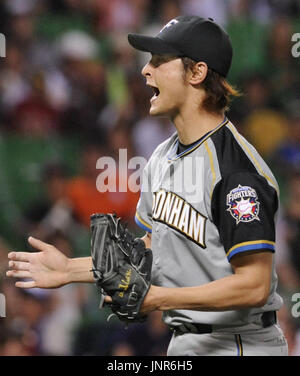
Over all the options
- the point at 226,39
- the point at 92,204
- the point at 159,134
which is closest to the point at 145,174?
the point at 226,39

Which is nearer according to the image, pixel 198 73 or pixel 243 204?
pixel 243 204

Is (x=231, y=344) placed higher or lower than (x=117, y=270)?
lower

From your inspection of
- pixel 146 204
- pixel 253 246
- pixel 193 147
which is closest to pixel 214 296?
pixel 253 246

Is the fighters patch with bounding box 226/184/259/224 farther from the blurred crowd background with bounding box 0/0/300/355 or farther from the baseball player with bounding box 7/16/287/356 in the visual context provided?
the blurred crowd background with bounding box 0/0/300/355

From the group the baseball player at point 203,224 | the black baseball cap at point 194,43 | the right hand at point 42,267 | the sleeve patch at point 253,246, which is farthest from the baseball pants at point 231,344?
the black baseball cap at point 194,43

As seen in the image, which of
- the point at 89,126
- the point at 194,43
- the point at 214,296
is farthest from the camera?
the point at 89,126

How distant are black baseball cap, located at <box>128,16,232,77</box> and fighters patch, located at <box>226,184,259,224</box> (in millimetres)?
540

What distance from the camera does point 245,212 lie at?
209 cm

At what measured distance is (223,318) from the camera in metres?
2.26

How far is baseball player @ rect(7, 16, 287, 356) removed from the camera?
207 cm

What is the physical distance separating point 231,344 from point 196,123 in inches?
31.9

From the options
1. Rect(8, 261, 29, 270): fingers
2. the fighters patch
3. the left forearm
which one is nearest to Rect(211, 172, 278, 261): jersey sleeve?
the fighters patch

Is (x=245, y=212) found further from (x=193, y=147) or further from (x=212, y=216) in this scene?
(x=193, y=147)

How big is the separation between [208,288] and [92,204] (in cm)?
282
